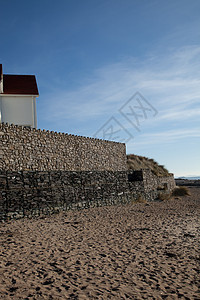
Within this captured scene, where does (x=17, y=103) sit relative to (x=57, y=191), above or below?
above

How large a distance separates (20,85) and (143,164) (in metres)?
18.8

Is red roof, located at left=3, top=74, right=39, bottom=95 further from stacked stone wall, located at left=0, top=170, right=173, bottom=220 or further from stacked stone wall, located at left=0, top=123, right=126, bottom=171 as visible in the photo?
stacked stone wall, located at left=0, top=170, right=173, bottom=220

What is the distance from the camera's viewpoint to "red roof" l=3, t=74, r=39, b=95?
71.6ft

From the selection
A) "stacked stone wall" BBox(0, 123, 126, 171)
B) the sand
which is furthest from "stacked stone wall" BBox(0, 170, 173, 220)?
"stacked stone wall" BBox(0, 123, 126, 171)

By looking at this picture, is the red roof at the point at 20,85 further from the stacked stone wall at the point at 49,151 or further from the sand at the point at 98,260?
the sand at the point at 98,260

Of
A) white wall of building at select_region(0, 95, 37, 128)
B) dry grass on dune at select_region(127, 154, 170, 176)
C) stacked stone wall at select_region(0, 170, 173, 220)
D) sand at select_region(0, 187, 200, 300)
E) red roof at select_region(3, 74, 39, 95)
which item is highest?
red roof at select_region(3, 74, 39, 95)

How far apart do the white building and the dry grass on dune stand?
540 inches

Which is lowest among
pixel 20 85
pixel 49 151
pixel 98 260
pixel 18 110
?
pixel 98 260

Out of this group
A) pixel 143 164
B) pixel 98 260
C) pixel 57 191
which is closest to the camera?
pixel 98 260

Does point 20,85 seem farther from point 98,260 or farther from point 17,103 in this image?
point 98,260

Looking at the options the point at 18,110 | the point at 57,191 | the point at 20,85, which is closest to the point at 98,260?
the point at 57,191

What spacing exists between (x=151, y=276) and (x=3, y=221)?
6824mm

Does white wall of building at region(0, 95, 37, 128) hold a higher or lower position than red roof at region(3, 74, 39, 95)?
lower

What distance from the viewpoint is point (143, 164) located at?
113ft
